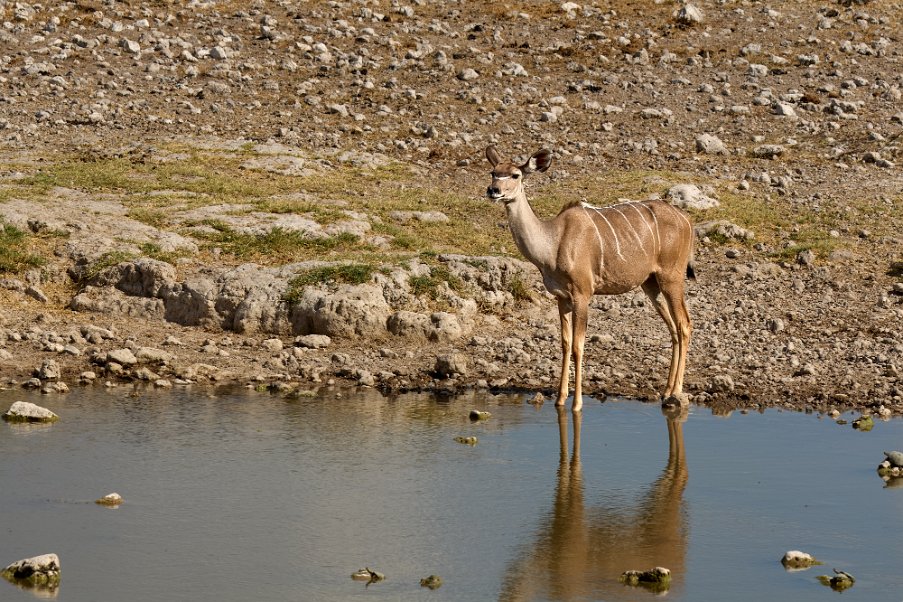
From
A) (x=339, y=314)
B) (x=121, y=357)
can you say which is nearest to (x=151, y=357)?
(x=121, y=357)

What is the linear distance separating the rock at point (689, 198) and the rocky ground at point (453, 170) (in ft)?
0.35

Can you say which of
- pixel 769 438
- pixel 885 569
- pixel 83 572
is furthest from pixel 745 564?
pixel 83 572

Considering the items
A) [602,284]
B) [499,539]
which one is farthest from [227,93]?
[499,539]

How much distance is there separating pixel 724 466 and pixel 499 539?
277 cm

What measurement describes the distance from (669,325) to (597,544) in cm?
517

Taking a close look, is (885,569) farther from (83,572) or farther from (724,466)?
(83,572)

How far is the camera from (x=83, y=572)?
8461 millimetres

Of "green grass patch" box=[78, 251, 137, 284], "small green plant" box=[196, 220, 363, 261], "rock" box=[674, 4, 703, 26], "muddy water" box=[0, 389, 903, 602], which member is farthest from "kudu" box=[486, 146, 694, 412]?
"rock" box=[674, 4, 703, 26]

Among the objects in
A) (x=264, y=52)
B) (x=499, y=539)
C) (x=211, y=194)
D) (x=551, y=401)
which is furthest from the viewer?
(x=264, y=52)

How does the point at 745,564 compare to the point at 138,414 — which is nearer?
the point at 745,564

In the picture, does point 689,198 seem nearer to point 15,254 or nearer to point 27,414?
point 15,254

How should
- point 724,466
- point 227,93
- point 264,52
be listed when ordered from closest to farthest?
point 724,466 → point 227,93 → point 264,52

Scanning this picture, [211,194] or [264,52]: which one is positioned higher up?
[264,52]

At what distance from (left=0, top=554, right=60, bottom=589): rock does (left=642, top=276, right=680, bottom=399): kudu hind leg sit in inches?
271
